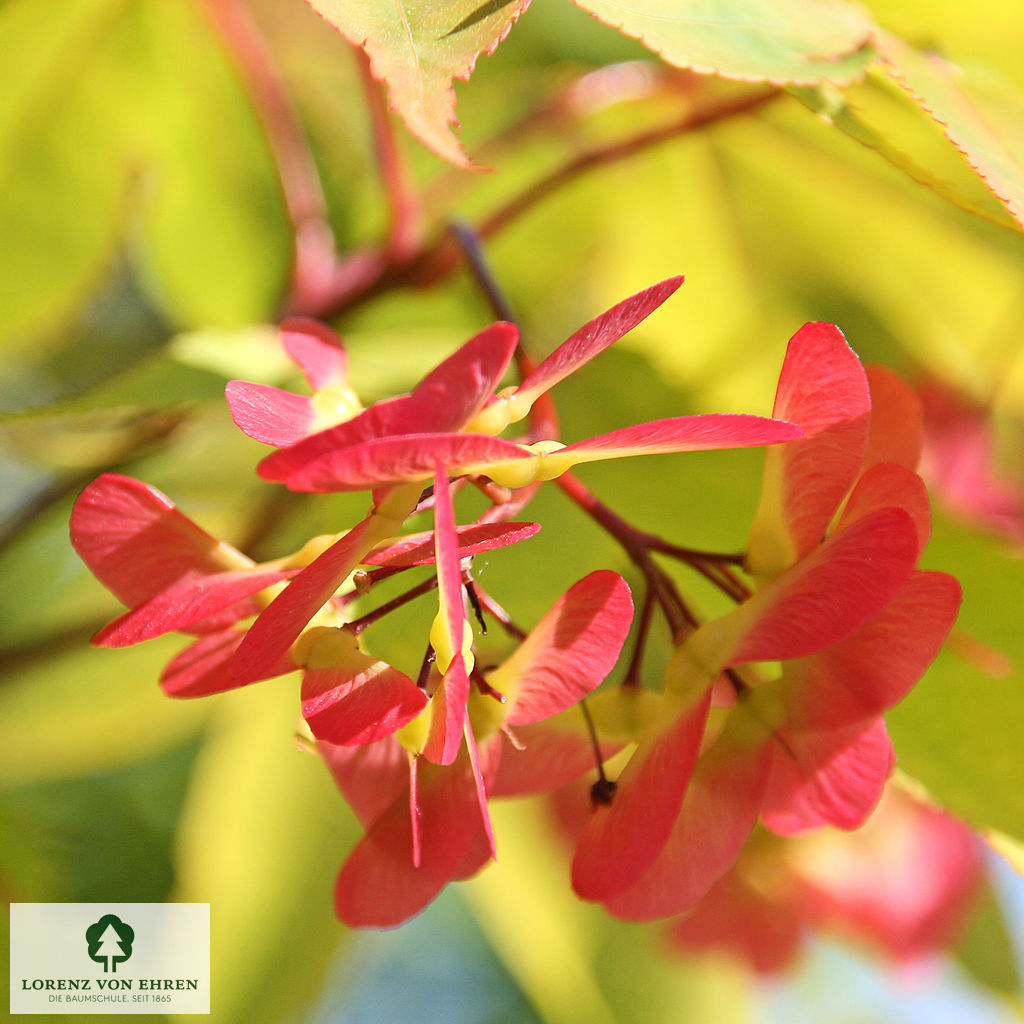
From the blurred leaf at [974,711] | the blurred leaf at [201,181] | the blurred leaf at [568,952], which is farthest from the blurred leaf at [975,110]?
the blurred leaf at [568,952]

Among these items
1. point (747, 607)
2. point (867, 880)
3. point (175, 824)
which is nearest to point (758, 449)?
point (747, 607)

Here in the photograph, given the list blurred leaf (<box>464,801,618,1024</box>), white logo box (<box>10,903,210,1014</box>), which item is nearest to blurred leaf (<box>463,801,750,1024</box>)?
blurred leaf (<box>464,801,618,1024</box>)

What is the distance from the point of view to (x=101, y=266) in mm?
529

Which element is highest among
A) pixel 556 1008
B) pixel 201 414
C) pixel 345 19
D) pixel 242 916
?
pixel 345 19

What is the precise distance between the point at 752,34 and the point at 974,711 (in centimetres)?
21

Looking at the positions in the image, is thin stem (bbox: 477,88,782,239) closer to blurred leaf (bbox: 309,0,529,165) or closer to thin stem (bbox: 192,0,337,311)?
thin stem (bbox: 192,0,337,311)

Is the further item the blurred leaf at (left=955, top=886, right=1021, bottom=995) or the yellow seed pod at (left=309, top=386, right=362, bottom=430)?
the blurred leaf at (left=955, top=886, right=1021, bottom=995)

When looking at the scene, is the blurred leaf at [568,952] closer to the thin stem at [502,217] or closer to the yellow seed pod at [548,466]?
the thin stem at [502,217]

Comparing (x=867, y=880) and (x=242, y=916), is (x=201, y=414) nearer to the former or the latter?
(x=242, y=916)

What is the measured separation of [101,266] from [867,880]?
1.64 feet

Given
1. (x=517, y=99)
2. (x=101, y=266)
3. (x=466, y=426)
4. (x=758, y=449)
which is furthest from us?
(x=517, y=99)

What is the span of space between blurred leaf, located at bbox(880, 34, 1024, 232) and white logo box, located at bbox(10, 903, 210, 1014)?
1.16 feet

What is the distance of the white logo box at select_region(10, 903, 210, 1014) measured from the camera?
0.36 m

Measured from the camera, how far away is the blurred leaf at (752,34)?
0.26 meters
